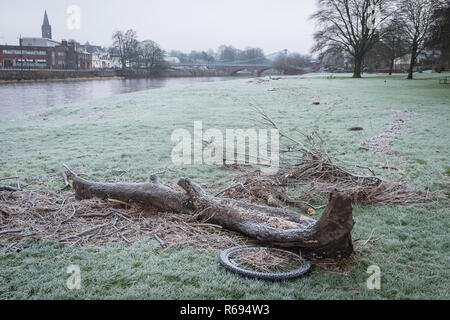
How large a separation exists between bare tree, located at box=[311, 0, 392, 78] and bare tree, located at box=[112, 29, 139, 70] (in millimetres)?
44595

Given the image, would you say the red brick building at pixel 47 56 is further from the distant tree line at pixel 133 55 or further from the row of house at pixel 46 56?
the distant tree line at pixel 133 55

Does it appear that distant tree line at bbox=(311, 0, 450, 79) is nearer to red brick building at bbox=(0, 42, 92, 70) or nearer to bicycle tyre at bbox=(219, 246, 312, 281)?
bicycle tyre at bbox=(219, 246, 312, 281)

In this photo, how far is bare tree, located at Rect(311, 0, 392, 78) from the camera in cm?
4416

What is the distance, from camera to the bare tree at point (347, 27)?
145 feet

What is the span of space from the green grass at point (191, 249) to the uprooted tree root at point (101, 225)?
0.68 ft

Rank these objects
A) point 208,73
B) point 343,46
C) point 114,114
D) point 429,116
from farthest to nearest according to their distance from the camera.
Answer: point 208,73 < point 343,46 < point 114,114 < point 429,116

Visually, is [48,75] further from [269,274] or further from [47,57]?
[269,274]

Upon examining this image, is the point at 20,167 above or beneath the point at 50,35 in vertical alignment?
beneath

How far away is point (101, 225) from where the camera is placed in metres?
3.98

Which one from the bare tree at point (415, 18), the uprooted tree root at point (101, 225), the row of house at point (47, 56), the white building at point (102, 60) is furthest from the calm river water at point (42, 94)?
the white building at point (102, 60)

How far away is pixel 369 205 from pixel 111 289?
11.7ft

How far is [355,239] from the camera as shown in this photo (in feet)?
11.8

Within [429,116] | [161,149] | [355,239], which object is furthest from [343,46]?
[355,239]
